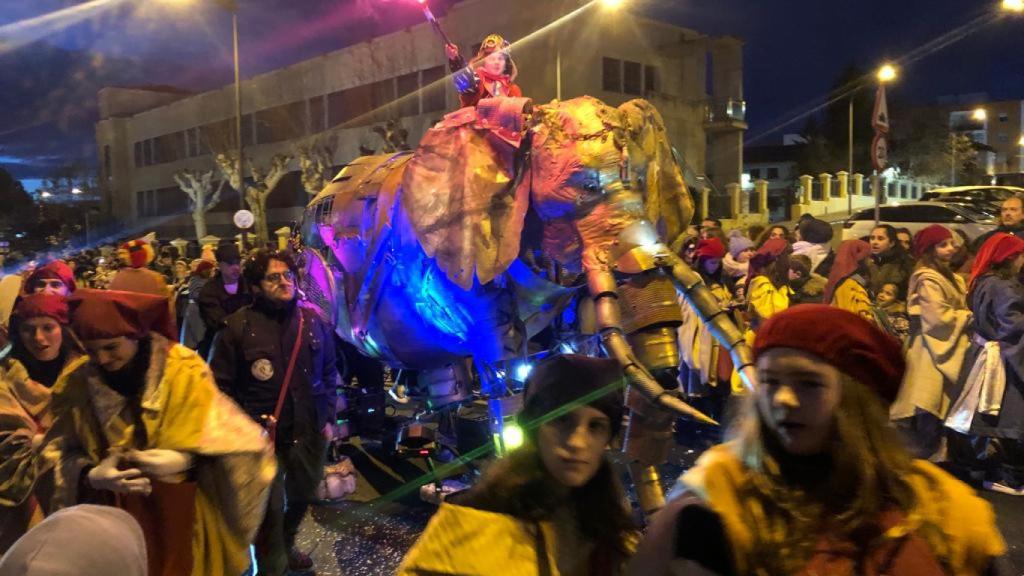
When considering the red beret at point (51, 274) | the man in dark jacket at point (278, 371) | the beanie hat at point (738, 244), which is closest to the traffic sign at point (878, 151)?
the beanie hat at point (738, 244)

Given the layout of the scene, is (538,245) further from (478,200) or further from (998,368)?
(998,368)

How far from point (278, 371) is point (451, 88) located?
2592 cm

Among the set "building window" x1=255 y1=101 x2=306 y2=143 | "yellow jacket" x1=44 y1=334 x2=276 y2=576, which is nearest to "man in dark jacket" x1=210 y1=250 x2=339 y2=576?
"yellow jacket" x1=44 y1=334 x2=276 y2=576

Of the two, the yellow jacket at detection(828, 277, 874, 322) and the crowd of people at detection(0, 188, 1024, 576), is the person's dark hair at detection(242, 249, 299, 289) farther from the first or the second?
the yellow jacket at detection(828, 277, 874, 322)

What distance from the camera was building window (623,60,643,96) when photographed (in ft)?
92.0

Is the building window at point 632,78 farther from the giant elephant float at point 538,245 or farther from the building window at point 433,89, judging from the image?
the giant elephant float at point 538,245

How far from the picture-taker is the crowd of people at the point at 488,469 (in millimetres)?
1502

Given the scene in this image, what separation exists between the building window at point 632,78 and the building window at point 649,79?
0.71 ft

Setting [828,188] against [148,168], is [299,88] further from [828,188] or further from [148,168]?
[828,188]

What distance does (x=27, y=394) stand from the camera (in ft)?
10.8

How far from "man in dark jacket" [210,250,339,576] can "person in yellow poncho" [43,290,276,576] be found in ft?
4.06

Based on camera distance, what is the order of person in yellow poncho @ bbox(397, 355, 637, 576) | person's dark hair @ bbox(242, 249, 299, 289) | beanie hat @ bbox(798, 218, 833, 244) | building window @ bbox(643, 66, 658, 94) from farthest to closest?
building window @ bbox(643, 66, 658, 94)
beanie hat @ bbox(798, 218, 833, 244)
person's dark hair @ bbox(242, 249, 299, 289)
person in yellow poncho @ bbox(397, 355, 637, 576)

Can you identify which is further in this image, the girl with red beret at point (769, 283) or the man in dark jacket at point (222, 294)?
the girl with red beret at point (769, 283)

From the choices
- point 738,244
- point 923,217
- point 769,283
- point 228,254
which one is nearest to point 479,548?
point 228,254
